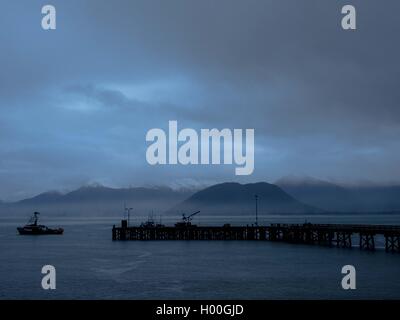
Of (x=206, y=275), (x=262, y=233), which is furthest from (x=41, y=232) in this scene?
(x=206, y=275)

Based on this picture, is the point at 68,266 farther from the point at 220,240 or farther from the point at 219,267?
the point at 220,240

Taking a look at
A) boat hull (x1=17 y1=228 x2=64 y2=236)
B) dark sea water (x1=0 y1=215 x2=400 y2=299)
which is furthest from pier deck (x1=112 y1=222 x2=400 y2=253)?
boat hull (x1=17 y1=228 x2=64 y2=236)

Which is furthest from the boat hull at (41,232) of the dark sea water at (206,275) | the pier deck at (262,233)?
the dark sea water at (206,275)

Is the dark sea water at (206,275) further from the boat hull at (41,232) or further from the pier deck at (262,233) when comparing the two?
the boat hull at (41,232)

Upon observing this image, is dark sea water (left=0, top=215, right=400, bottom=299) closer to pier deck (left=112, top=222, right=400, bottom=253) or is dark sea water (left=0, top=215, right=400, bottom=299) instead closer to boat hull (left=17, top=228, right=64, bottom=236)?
pier deck (left=112, top=222, right=400, bottom=253)

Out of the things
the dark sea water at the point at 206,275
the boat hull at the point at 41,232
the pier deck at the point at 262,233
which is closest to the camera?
the dark sea water at the point at 206,275

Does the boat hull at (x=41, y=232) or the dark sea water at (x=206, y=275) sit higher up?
the dark sea water at (x=206, y=275)

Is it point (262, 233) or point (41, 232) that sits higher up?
point (262, 233)

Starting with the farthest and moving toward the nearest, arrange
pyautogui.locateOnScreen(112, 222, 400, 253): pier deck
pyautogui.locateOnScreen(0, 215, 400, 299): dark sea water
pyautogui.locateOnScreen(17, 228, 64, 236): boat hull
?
pyautogui.locateOnScreen(17, 228, 64, 236): boat hull, pyautogui.locateOnScreen(112, 222, 400, 253): pier deck, pyautogui.locateOnScreen(0, 215, 400, 299): dark sea water

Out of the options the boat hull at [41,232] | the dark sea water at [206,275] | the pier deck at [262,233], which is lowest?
the boat hull at [41,232]

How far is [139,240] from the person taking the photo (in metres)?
120

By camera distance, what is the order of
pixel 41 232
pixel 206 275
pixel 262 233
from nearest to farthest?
pixel 206 275
pixel 262 233
pixel 41 232

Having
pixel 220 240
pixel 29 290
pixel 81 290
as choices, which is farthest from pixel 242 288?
pixel 220 240

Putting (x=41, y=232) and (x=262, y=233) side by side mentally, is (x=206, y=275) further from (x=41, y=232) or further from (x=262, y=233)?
(x=41, y=232)
